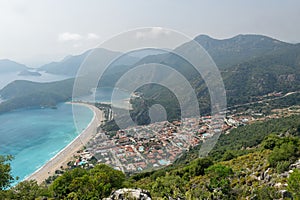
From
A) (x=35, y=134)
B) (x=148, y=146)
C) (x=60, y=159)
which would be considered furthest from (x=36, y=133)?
(x=148, y=146)

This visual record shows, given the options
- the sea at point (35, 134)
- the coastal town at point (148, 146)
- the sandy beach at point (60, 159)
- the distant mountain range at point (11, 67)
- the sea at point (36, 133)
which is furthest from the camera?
the distant mountain range at point (11, 67)

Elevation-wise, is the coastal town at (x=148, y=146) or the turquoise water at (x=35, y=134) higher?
the coastal town at (x=148, y=146)

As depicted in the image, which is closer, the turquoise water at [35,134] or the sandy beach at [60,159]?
the sandy beach at [60,159]

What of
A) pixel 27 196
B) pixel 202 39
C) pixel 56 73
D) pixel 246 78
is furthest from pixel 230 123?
pixel 56 73

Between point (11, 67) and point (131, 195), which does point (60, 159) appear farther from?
point (11, 67)

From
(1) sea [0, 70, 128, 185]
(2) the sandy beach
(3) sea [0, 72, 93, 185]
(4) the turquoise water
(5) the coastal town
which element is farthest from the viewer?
(4) the turquoise water

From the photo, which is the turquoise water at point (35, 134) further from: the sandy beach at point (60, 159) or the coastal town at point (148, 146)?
the coastal town at point (148, 146)

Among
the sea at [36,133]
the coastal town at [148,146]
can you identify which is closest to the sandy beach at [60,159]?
the sea at [36,133]

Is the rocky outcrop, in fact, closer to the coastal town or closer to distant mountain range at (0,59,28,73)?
the coastal town

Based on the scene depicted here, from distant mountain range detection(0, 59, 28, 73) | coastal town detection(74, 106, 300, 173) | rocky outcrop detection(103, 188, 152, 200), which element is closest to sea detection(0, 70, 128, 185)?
coastal town detection(74, 106, 300, 173)
